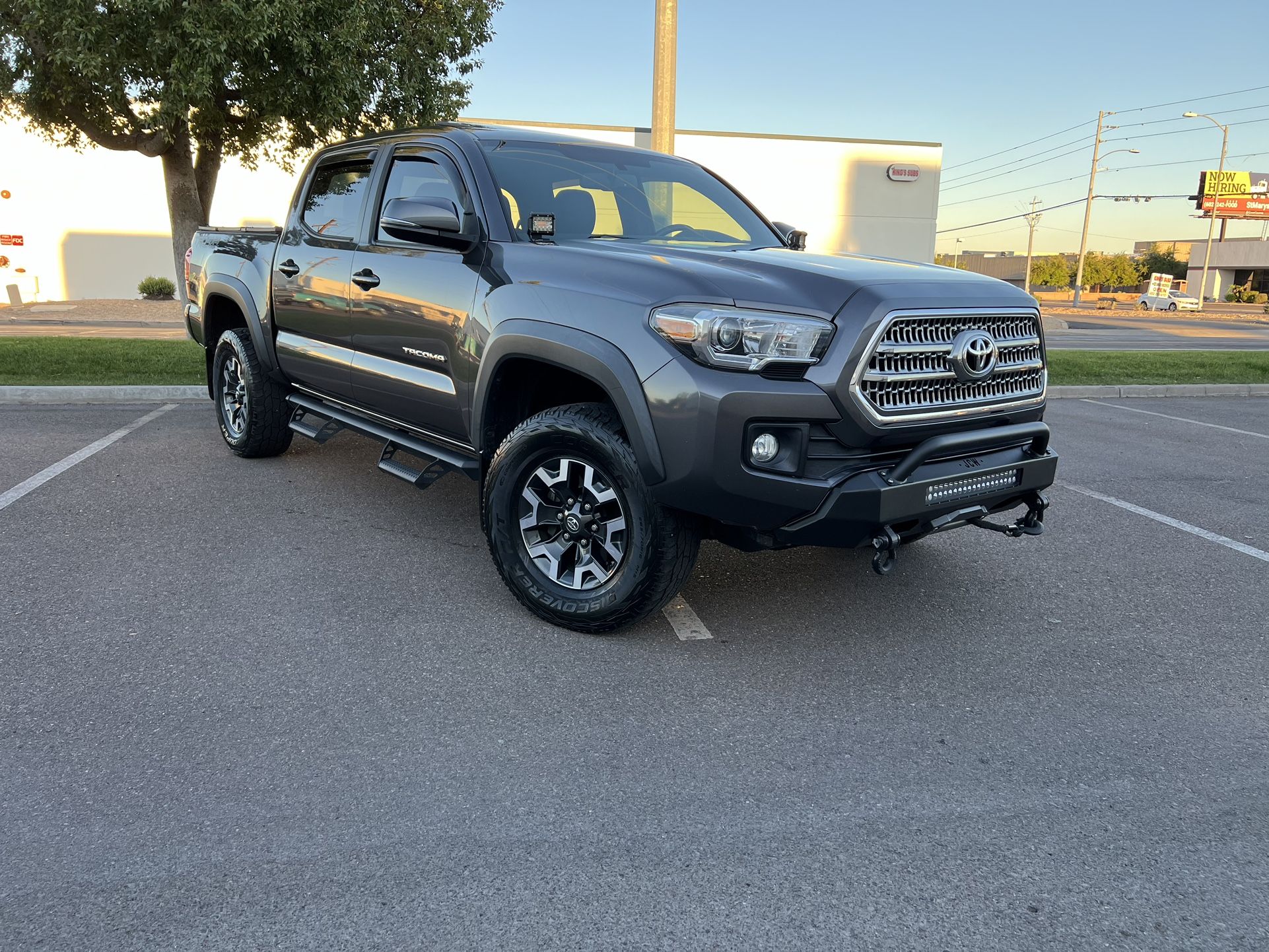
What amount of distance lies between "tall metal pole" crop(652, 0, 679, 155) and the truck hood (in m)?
7.40

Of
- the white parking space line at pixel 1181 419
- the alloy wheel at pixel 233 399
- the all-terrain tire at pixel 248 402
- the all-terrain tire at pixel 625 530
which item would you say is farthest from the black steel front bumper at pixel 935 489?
the white parking space line at pixel 1181 419

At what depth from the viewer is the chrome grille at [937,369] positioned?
3.31 metres

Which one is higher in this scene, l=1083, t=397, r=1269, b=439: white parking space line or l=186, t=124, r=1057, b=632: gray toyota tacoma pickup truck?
l=186, t=124, r=1057, b=632: gray toyota tacoma pickup truck

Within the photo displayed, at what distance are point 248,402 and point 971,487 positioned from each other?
4693 mm

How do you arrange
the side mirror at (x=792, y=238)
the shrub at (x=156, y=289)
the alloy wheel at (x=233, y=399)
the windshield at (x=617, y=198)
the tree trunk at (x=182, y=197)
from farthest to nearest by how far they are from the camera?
1. the shrub at (x=156, y=289)
2. the tree trunk at (x=182, y=197)
3. the alloy wheel at (x=233, y=399)
4. the side mirror at (x=792, y=238)
5. the windshield at (x=617, y=198)

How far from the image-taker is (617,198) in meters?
4.70

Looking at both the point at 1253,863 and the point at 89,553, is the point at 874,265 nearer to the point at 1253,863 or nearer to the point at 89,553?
the point at 1253,863

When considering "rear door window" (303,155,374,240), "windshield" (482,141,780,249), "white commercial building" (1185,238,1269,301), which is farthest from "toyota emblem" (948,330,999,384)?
"white commercial building" (1185,238,1269,301)

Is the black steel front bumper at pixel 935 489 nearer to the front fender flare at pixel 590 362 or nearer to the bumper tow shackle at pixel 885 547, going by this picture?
the bumper tow shackle at pixel 885 547

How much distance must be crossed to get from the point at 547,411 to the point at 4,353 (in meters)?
10.2

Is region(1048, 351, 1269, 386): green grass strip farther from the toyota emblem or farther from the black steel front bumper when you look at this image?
the toyota emblem

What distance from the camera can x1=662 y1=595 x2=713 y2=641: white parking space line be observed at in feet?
12.8

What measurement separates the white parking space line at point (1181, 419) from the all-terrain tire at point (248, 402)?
834 cm

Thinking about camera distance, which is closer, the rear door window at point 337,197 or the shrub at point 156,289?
the rear door window at point 337,197
